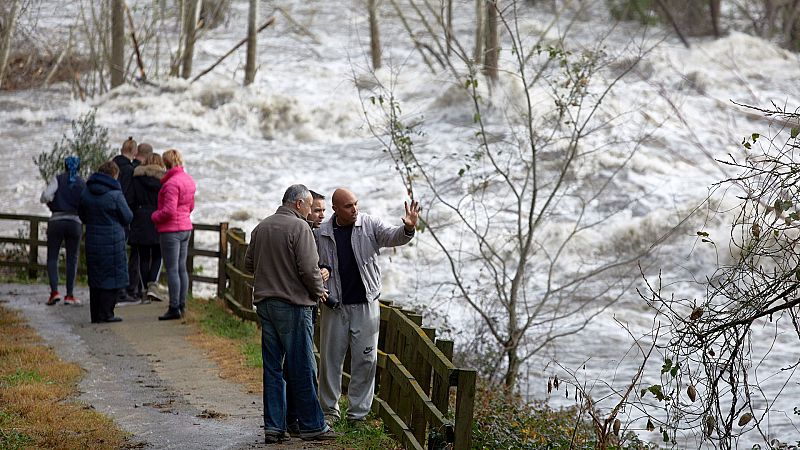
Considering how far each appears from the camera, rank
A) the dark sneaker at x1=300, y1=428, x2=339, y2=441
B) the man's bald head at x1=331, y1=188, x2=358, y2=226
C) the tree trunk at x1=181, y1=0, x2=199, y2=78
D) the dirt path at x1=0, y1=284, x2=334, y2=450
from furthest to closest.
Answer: the tree trunk at x1=181, y1=0, x2=199, y2=78 → the dirt path at x1=0, y1=284, x2=334, y2=450 → the man's bald head at x1=331, y1=188, x2=358, y2=226 → the dark sneaker at x1=300, y1=428, x2=339, y2=441

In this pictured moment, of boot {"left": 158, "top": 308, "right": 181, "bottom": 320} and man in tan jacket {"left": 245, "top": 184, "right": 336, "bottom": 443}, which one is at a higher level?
man in tan jacket {"left": 245, "top": 184, "right": 336, "bottom": 443}

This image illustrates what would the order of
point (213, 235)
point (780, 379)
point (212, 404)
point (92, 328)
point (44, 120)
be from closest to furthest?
point (212, 404) < point (92, 328) < point (780, 379) < point (213, 235) < point (44, 120)

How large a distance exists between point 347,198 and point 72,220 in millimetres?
6448

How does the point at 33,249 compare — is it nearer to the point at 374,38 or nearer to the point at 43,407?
the point at 43,407

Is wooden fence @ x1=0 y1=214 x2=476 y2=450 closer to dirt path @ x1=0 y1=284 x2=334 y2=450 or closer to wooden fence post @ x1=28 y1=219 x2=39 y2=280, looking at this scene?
dirt path @ x1=0 y1=284 x2=334 y2=450

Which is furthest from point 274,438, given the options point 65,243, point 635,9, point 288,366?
point 635,9

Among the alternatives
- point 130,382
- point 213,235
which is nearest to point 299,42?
point 213,235

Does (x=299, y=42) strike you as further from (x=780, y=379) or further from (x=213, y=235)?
(x=780, y=379)

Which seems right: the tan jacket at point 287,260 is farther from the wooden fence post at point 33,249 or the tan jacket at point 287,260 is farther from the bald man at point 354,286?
the wooden fence post at point 33,249

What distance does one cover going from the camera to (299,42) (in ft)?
118

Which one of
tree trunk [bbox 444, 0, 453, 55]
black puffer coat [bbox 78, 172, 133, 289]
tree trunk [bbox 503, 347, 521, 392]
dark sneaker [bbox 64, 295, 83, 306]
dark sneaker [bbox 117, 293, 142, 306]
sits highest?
tree trunk [bbox 444, 0, 453, 55]

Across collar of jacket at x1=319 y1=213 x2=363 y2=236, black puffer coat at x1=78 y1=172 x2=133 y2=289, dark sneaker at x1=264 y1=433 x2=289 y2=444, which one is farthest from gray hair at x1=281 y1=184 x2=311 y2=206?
black puffer coat at x1=78 y1=172 x2=133 y2=289

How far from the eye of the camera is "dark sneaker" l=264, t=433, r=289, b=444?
7.05m

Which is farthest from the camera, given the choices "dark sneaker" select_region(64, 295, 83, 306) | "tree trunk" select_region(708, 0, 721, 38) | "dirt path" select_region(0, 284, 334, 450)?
"tree trunk" select_region(708, 0, 721, 38)
